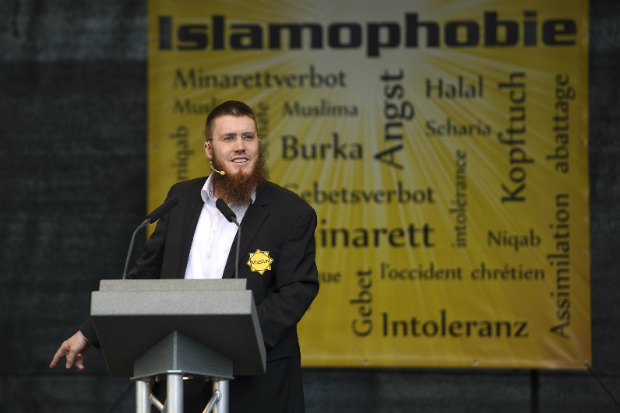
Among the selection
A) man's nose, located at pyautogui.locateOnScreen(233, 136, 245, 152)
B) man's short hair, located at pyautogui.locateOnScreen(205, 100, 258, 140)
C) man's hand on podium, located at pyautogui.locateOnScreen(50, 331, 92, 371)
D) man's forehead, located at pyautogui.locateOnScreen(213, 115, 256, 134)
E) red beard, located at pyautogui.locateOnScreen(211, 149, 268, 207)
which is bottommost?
man's hand on podium, located at pyautogui.locateOnScreen(50, 331, 92, 371)

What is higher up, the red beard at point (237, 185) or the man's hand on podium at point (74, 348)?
the red beard at point (237, 185)

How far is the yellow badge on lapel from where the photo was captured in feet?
8.71

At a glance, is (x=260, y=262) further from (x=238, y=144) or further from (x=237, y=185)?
(x=238, y=144)

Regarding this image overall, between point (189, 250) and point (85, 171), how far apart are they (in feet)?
6.50

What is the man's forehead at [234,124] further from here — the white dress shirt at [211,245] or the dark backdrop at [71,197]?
the dark backdrop at [71,197]

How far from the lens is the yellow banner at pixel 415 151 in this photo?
4305mm

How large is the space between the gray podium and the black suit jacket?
0.30 m

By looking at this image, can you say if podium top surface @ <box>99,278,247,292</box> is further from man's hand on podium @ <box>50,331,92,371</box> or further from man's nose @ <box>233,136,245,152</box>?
man's nose @ <box>233,136,245,152</box>

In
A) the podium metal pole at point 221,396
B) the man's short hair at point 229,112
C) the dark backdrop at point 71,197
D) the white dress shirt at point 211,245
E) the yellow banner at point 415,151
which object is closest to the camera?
the podium metal pole at point 221,396

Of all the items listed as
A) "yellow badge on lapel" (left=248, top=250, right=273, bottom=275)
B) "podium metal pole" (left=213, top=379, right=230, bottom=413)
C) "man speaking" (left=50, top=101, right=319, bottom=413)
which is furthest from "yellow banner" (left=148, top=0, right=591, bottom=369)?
"podium metal pole" (left=213, top=379, right=230, bottom=413)

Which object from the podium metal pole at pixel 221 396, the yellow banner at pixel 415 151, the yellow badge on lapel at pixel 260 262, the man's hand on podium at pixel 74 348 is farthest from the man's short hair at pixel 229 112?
the yellow banner at pixel 415 151

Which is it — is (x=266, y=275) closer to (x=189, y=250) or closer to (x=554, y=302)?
(x=189, y=250)

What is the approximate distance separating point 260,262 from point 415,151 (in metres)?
1.88

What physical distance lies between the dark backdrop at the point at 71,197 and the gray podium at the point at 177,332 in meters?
2.27
